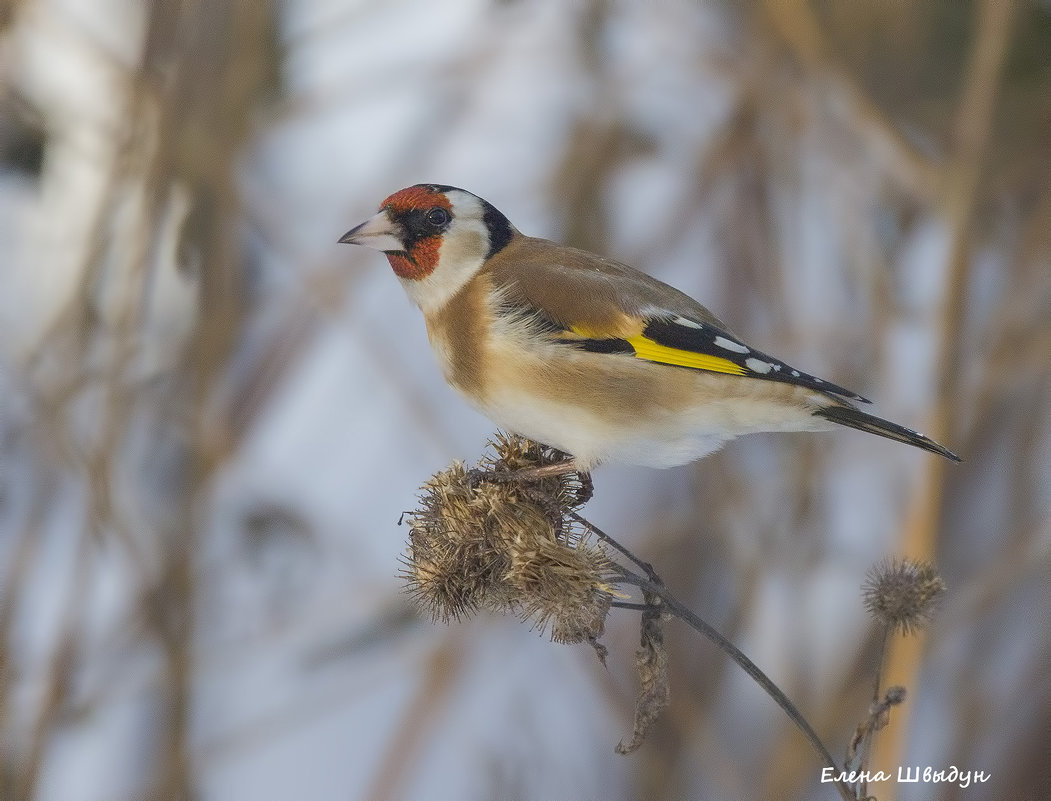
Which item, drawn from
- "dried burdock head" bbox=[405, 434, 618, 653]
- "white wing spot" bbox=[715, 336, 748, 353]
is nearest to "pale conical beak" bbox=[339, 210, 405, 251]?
"dried burdock head" bbox=[405, 434, 618, 653]

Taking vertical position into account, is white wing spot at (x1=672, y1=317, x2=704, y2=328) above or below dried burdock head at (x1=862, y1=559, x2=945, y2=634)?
above

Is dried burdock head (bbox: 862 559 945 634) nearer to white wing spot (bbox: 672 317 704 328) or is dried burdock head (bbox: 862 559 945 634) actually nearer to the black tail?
the black tail

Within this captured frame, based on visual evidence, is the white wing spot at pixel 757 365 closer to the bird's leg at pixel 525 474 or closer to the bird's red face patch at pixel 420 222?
the bird's leg at pixel 525 474

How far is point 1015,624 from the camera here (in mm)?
3121

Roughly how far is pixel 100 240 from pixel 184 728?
1.52 metres

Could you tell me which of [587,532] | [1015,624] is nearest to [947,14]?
→ [1015,624]

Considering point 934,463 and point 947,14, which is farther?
point 947,14

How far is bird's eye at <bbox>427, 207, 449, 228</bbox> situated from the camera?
2.03 meters

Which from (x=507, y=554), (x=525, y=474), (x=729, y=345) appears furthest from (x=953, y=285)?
(x=507, y=554)

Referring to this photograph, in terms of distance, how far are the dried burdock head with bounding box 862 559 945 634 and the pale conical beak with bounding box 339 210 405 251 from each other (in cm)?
123

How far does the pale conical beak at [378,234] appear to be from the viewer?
1.95 metres

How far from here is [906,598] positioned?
1.44 m

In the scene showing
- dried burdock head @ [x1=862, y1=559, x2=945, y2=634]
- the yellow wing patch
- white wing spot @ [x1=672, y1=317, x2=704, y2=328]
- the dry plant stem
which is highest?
white wing spot @ [x1=672, y1=317, x2=704, y2=328]

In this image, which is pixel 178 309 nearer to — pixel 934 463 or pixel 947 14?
pixel 934 463
